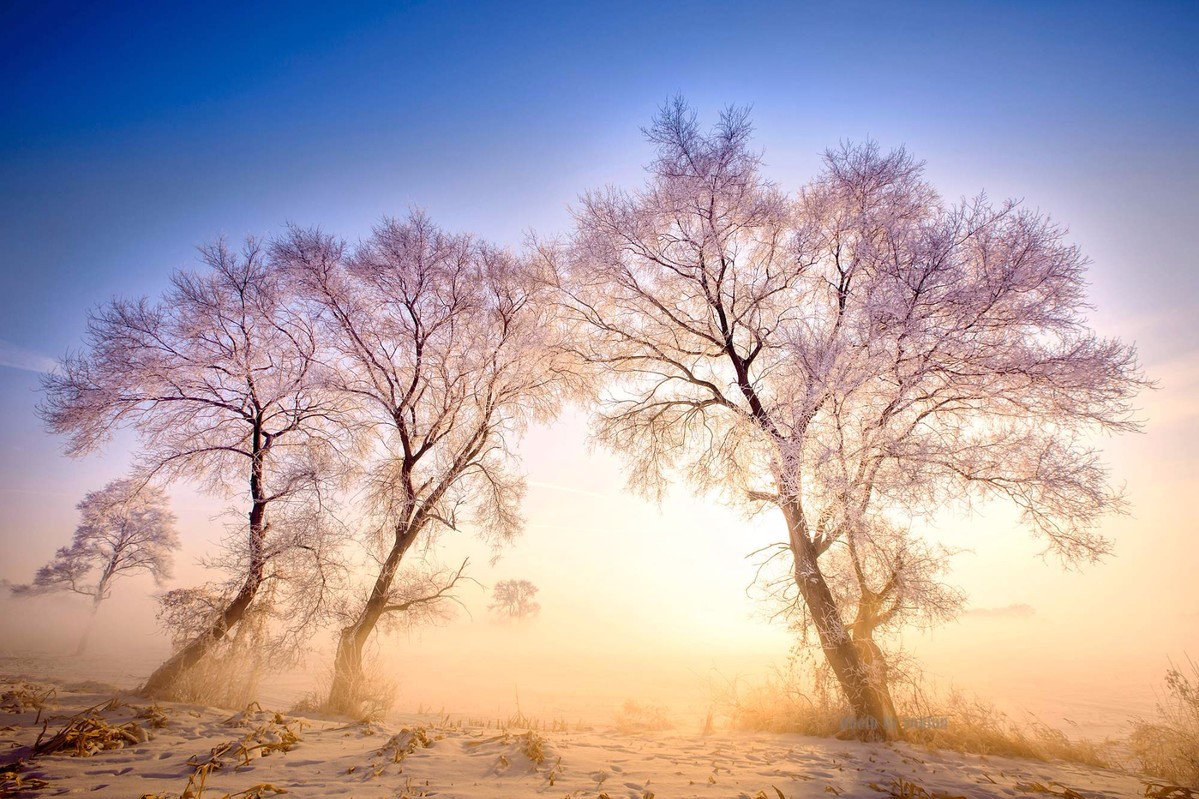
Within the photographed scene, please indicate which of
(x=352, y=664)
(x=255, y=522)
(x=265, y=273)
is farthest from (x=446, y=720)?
(x=265, y=273)

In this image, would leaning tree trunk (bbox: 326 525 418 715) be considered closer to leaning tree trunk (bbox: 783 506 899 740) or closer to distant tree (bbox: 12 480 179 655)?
leaning tree trunk (bbox: 783 506 899 740)

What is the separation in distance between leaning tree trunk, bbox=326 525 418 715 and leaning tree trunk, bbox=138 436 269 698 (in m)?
1.91

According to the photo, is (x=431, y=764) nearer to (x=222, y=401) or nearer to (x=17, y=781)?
(x=17, y=781)

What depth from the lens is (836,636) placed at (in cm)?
718

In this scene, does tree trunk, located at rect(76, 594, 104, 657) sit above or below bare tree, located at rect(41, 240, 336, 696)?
below

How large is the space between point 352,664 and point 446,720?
8.70 feet

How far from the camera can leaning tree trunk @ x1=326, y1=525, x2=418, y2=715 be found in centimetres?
823

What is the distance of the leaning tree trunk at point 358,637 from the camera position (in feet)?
27.0

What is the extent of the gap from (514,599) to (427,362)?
33830mm

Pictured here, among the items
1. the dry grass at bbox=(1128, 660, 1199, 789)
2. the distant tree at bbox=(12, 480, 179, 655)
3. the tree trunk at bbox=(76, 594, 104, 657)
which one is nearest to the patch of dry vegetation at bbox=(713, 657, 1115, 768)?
the dry grass at bbox=(1128, 660, 1199, 789)

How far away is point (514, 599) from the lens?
38.4 metres

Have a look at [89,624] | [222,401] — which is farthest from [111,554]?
[222,401]

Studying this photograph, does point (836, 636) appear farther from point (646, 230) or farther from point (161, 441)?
point (161, 441)

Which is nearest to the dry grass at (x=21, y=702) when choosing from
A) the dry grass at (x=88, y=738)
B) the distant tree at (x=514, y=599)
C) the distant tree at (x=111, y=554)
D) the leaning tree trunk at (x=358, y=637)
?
the dry grass at (x=88, y=738)
